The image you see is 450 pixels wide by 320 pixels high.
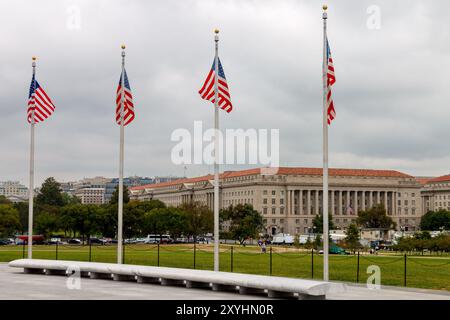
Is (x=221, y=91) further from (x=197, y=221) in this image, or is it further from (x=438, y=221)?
(x=438, y=221)

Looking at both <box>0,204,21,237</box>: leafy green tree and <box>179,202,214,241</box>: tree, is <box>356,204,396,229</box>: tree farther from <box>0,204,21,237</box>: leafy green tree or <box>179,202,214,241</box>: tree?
<box>0,204,21,237</box>: leafy green tree

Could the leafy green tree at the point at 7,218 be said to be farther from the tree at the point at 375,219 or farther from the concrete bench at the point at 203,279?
the concrete bench at the point at 203,279

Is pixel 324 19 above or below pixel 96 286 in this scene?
above

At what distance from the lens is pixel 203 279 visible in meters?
29.6

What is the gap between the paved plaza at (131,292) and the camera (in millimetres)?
27375

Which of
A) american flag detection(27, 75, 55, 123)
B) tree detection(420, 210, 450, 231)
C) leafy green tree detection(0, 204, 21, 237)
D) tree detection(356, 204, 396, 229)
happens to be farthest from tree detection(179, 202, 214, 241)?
american flag detection(27, 75, 55, 123)

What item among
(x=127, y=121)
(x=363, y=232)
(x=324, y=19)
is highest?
(x=324, y=19)

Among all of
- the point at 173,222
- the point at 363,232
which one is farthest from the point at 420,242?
the point at 173,222

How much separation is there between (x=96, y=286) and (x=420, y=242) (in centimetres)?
6828

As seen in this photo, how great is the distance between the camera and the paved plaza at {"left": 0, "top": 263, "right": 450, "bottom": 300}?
2738 centimetres

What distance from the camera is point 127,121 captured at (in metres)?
37.1

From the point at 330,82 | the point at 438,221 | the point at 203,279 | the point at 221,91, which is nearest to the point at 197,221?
the point at 438,221

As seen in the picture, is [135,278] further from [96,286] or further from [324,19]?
[324,19]

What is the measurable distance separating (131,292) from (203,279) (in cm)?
299
